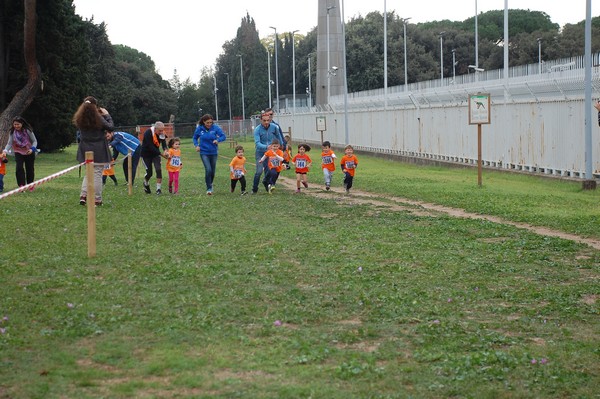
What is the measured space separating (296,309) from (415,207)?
11.4m

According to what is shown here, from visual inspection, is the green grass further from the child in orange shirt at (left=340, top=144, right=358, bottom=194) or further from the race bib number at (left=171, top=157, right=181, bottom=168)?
the child in orange shirt at (left=340, top=144, right=358, bottom=194)

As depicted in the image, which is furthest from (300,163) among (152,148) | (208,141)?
(152,148)

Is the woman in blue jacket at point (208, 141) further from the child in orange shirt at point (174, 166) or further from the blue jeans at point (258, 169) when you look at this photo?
the blue jeans at point (258, 169)

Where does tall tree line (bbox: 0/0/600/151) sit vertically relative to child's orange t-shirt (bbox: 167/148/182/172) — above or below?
above

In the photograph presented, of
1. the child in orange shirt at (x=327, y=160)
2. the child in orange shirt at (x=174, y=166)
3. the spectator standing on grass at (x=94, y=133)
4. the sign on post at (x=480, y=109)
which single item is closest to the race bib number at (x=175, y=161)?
the child in orange shirt at (x=174, y=166)

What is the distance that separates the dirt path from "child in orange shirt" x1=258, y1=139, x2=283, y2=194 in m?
Result: 0.98

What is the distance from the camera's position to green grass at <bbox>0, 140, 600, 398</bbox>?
621 cm

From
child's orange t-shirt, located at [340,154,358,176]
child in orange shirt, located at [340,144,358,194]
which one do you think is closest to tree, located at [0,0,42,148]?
child in orange shirt, located at [340,144,358,194]

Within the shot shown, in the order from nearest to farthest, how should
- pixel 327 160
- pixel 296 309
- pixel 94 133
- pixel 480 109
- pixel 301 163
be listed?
1. pixel 296 309
2. pixel 94 133
3. pixel 301 163
4. pixel 327 160
5. pixel 480 109

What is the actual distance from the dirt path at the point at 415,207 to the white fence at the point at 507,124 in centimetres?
717

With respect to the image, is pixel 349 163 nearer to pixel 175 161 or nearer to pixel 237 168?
pixel 237 168

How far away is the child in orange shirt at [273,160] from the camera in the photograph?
2236 centimetres

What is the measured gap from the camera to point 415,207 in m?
19.5

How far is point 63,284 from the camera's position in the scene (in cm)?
952
